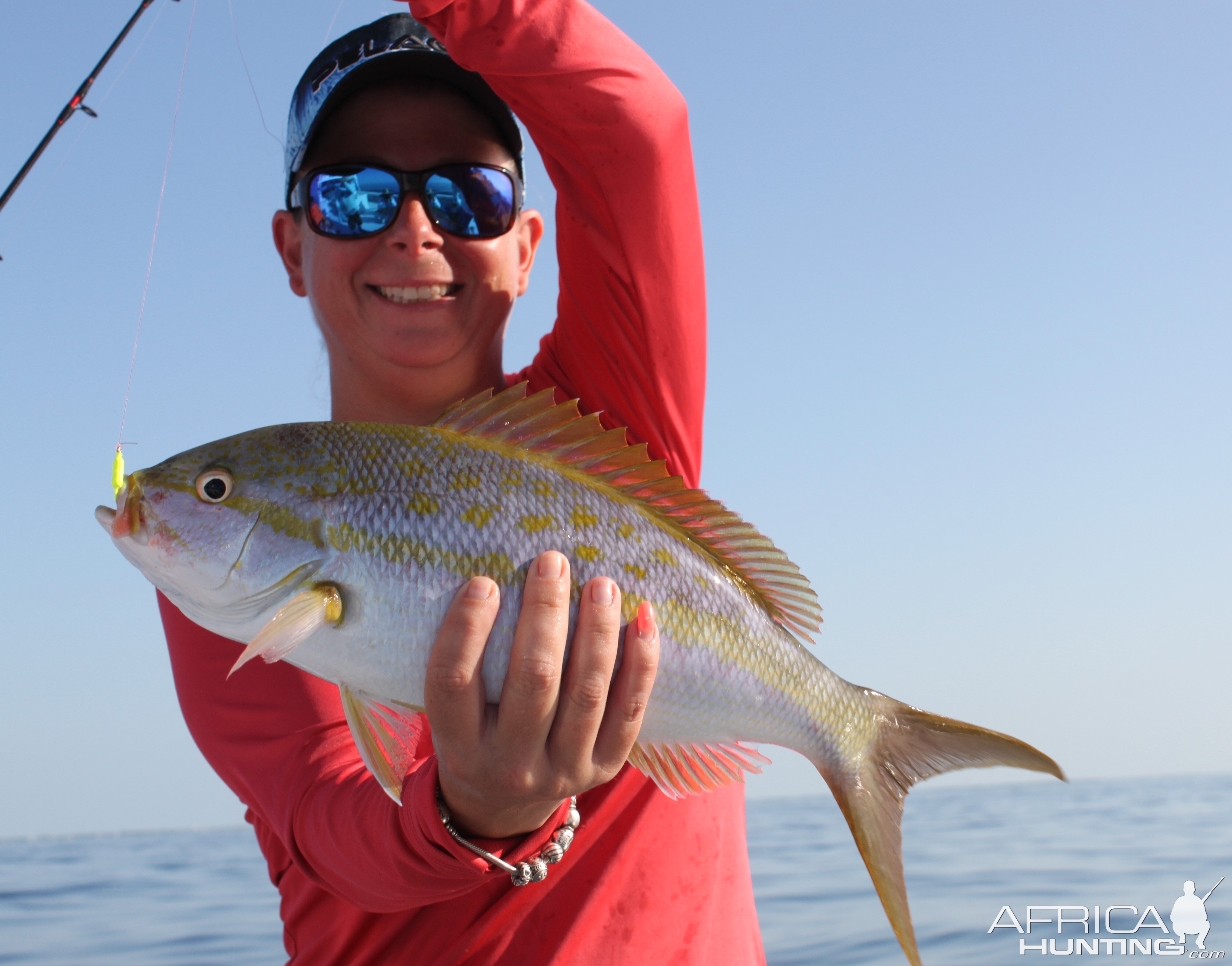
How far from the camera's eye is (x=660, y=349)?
272 cm

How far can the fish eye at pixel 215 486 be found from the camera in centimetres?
198

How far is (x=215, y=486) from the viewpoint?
78.4 inches

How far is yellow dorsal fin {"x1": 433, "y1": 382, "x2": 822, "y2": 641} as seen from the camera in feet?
7.07

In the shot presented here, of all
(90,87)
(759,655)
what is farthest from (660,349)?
(90,87)

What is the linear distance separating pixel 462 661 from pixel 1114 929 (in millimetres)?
11000

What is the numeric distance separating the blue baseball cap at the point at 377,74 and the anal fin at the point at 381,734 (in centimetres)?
195

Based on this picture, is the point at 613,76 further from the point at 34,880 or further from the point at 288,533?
the point at 34,880

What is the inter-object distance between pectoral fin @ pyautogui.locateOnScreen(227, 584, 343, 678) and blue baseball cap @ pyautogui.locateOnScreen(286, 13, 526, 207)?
5.96 ft

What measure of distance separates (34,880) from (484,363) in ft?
60.6

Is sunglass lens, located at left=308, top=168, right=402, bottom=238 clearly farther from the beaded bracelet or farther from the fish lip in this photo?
the beaded bracelet

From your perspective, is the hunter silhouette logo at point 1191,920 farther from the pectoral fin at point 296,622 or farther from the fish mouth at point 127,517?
the fish mouth at point 127,517

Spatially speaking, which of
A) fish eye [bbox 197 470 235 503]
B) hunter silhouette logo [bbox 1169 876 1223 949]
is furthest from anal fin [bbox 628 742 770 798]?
hunter silhouette logo [bbox 1169 876 1223 949]

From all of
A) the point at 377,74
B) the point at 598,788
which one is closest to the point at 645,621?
the point at 598,788

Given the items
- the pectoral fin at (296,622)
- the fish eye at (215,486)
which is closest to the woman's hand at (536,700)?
the pectoral fin at (296,622)
